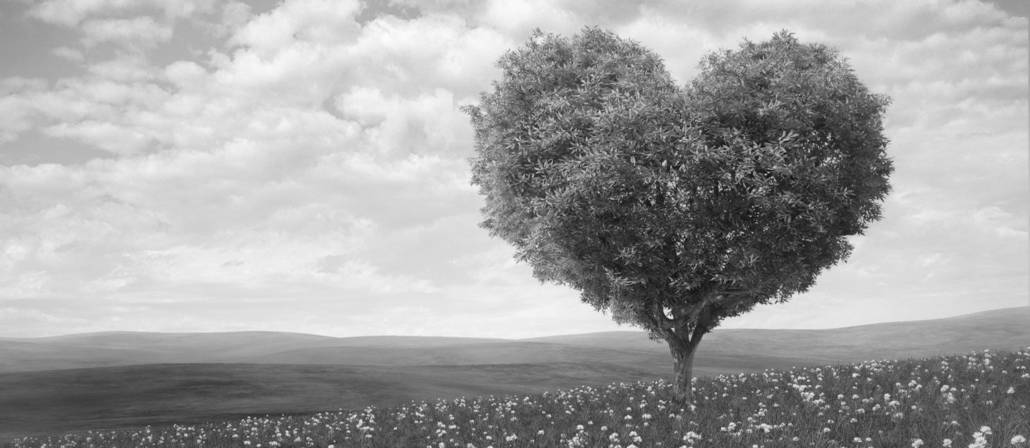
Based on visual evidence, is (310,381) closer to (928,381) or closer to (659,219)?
(659,219)

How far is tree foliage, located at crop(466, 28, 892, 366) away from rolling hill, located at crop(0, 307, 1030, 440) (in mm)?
20779

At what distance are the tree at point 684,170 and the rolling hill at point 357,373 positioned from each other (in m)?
20.9

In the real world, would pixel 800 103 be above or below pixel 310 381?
above

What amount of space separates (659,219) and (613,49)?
273 inches

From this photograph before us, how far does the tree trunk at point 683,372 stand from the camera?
76.2 feet

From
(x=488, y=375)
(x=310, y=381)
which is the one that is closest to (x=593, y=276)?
(x=310, y=381)

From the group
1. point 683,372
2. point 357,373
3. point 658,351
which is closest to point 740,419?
point 683,372

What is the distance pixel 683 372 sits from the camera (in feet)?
77.7

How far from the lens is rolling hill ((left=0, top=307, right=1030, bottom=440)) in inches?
1608

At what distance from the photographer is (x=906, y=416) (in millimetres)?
15422

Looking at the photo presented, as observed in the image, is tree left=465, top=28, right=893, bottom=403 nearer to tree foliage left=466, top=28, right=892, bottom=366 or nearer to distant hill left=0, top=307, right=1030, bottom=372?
tree foliage left=466, top=28, right=892, bottom=366

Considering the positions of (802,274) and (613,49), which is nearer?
(802,274)

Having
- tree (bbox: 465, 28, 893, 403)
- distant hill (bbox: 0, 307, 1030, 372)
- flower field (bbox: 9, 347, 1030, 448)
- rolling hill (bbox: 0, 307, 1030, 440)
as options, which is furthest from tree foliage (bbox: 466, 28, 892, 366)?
distant hill (bbox: 0, 307, 1030, 372)

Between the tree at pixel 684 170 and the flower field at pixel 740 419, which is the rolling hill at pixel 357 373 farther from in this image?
the tree at pixel 684 170
